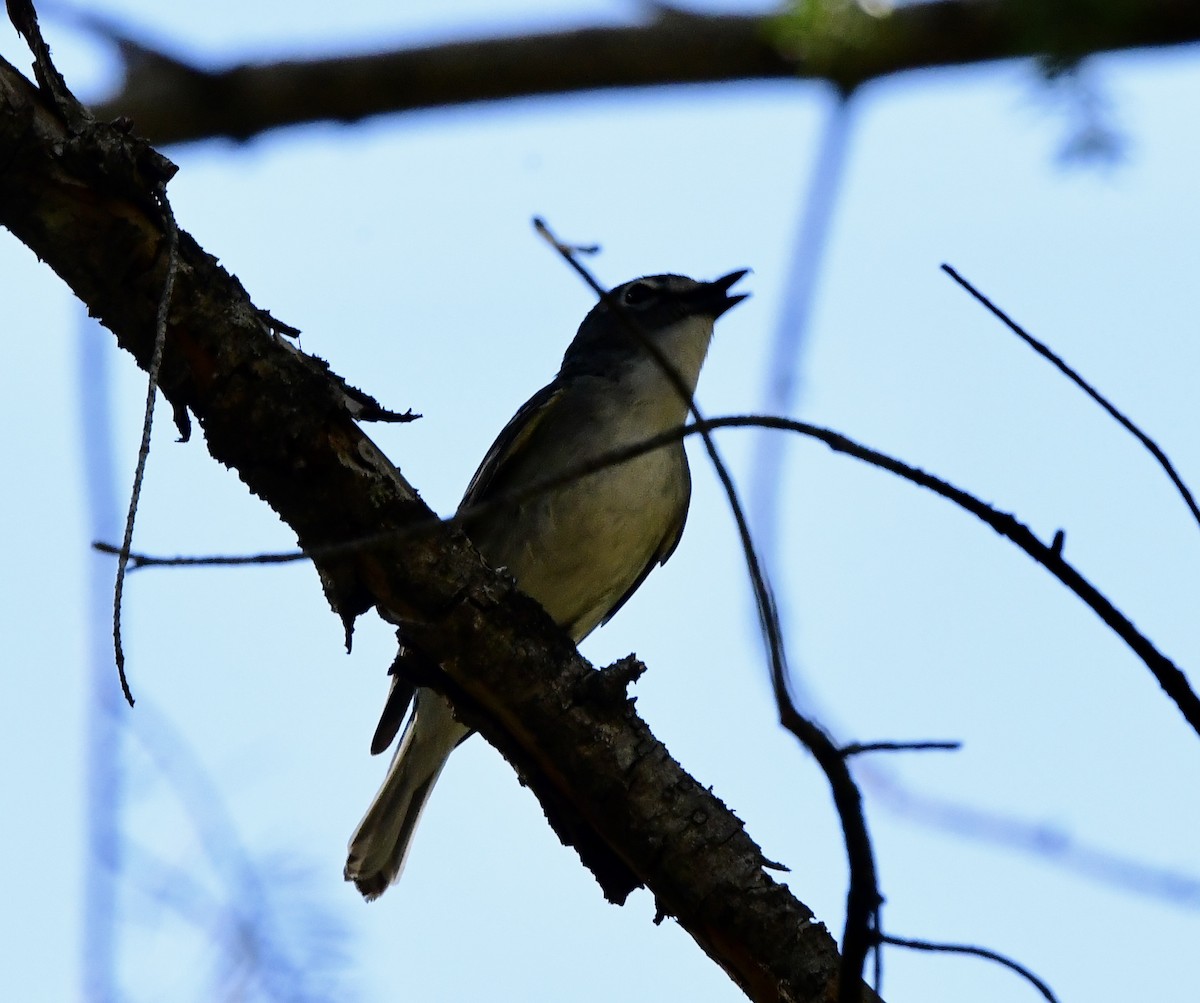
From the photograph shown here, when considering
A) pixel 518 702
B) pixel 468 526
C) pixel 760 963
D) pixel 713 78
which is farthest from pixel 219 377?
pixel 713 78

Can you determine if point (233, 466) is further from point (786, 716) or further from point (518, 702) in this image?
point (786, 716)

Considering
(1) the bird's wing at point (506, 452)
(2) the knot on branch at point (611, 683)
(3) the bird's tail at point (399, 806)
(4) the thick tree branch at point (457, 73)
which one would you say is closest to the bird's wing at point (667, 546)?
(1) the bird's wing at point (506, 452)

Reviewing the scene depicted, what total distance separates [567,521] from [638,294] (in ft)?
6.33

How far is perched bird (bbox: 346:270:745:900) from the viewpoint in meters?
6.68

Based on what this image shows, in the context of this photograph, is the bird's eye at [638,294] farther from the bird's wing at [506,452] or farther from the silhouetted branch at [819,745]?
the silhouetted branch at [819,745]

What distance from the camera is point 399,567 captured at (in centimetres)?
393

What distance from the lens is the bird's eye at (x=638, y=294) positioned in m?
8.05

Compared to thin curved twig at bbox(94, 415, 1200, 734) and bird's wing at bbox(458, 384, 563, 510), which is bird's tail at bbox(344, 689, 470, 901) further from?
thin curved twig at bbox(94, 415, 1200, 734)

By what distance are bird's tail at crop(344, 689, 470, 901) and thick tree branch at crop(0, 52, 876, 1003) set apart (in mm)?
2853

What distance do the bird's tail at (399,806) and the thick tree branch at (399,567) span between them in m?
2.85

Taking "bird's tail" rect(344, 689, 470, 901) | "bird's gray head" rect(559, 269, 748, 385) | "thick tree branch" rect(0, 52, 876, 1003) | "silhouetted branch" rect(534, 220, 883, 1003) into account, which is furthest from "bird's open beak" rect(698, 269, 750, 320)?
"silhouetted branch" rect(534, 220, 883, 1003)

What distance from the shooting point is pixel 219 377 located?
3.76 m

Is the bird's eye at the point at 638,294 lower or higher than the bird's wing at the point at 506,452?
higher

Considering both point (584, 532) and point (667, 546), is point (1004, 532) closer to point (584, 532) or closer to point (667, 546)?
point (584, 532)
